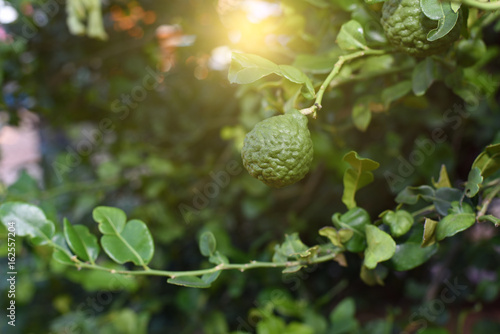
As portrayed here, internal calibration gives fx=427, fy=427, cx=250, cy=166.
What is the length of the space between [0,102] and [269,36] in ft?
2.58

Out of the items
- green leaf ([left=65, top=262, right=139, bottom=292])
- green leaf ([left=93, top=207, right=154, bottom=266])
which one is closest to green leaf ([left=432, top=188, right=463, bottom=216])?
green leaf ([left=93, top=207, right=154, bottom=266])

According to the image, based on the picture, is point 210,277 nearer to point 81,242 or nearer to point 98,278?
point 81,242

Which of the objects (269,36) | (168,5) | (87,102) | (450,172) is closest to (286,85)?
(269,36)

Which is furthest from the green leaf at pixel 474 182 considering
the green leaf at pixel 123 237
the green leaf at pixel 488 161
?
the green leaf at pixel 123 237

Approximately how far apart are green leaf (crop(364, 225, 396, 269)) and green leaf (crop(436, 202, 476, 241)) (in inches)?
2.0

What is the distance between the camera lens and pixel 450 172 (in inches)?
38.7

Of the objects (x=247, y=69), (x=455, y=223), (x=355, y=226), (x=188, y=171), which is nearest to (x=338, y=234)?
(x=355, y=226)

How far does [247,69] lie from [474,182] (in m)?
0.27

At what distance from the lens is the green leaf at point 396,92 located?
1.82ft

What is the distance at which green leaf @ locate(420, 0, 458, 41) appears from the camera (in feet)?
1.28

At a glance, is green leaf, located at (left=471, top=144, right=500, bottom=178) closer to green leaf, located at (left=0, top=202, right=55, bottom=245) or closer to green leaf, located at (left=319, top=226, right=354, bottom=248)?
green leaf, located at (left=319, top=226, right=354, bottom=248)

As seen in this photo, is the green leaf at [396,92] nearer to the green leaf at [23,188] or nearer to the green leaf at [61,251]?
the green leaf at [61,251]

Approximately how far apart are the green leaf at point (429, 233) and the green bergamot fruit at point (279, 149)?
0.47 ft

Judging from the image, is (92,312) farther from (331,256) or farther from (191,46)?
(331,256)
